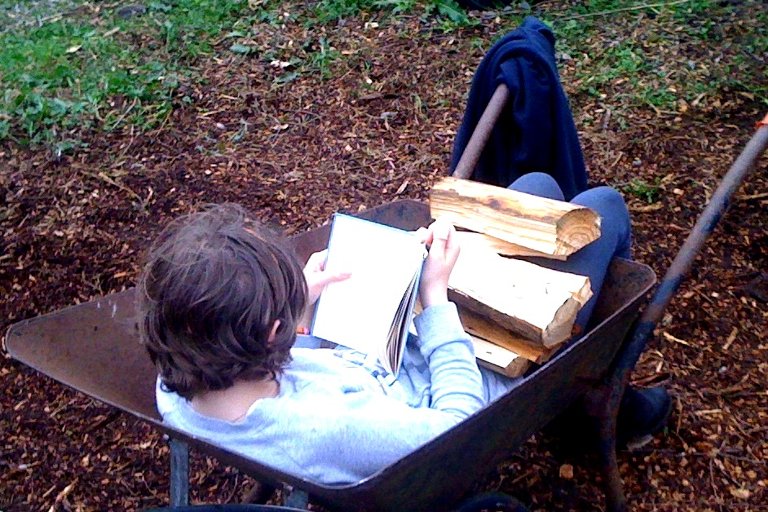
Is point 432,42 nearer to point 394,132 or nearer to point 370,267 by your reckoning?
point 394,132

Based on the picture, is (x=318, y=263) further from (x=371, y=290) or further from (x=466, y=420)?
(x=466, y=420)

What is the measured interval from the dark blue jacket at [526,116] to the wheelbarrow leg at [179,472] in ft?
4.73

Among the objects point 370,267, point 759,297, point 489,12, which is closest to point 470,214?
point 370,267

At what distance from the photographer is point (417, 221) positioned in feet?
7.22

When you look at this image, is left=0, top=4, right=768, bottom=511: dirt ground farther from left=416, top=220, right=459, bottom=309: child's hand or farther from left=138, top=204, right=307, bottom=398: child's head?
left=138, top=204, right=307, bottom=398: child's head

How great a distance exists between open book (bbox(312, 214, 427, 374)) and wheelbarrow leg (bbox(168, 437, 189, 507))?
0.37 meters

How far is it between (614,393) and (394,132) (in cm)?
229

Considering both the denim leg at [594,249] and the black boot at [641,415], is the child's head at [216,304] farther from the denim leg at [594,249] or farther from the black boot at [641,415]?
the black boot at [641,415]

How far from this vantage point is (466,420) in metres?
1.29

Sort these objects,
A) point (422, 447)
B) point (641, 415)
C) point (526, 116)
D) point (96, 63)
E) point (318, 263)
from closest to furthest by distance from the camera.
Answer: point (422, 447) → point (318, 263) → point (641, 415) → point (526, 116) → point (96, 63)

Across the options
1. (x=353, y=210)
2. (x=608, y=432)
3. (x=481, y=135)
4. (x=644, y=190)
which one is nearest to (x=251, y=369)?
(x=608, y=432)

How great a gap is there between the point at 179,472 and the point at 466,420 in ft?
2.13

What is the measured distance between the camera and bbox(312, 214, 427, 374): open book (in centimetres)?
164

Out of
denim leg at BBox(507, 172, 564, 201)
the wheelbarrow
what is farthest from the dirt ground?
denim leg at BBox(507, 172, 564, 201)
